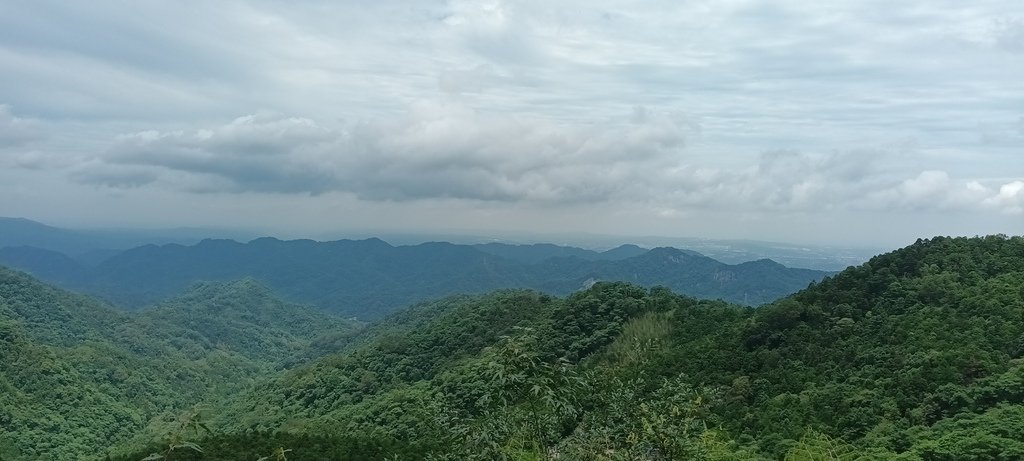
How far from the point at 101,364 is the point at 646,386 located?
9646cm

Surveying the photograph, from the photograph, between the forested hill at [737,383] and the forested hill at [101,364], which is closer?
the forested hill at [737,383]

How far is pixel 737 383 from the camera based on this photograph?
31578mm

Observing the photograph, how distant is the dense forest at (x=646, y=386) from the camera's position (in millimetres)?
8102

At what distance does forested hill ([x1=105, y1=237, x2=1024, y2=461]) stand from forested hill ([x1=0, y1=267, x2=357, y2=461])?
11.9 m

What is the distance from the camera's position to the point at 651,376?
118ft

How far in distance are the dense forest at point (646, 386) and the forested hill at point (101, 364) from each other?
436 mm

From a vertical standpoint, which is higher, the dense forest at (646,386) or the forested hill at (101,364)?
the dense forest at (646,386)

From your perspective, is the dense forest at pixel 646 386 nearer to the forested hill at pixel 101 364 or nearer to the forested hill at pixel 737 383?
the forested hill at pixel 737 383

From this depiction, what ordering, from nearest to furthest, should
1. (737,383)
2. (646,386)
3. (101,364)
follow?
1. (646,386)
2. (737,383)
3. (101,364)

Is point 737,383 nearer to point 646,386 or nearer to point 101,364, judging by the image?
point 646,386

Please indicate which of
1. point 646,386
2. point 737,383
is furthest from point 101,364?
point 646,386

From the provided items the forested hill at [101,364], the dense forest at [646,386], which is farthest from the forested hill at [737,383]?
the forested hill at [101,364]

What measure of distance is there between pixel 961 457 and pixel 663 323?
96.1ft

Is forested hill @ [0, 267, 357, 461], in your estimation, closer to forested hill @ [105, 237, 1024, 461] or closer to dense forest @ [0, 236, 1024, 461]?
dense forest @ [0, 236, 1024, 461]
